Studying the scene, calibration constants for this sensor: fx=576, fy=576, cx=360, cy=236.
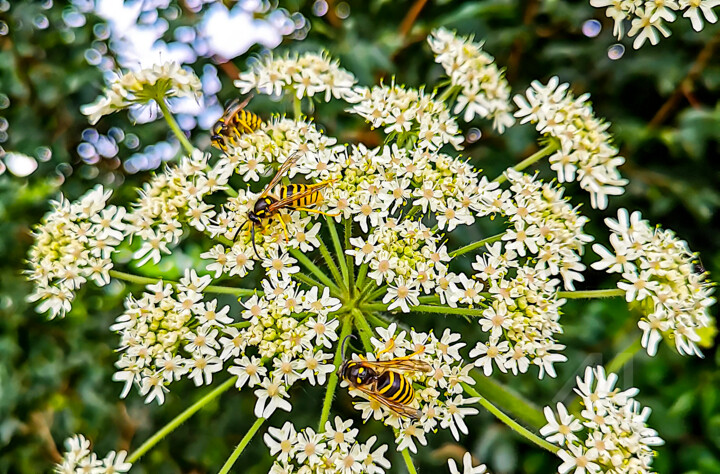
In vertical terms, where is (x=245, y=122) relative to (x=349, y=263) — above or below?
above

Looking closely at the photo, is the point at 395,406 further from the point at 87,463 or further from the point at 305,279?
the point at 87,463

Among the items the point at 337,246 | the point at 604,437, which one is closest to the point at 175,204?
the point at 337,246

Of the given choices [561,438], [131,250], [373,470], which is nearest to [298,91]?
[131,250]

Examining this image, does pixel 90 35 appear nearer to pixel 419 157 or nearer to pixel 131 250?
pixel 131 250

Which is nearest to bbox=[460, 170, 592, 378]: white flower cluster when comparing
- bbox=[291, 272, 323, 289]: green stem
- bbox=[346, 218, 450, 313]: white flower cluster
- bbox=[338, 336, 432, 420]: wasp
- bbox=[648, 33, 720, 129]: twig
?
bbox=[346, 218, 450, 313]: white flower cluster

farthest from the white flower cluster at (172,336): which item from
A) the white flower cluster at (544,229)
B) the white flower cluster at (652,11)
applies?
the white flower cluster at (652,11)

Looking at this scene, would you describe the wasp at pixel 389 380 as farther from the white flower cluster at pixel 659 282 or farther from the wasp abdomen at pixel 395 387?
the white flower cluster at pixel 659 282

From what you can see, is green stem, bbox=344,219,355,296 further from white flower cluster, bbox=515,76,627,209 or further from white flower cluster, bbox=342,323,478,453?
white flower cluster, bbox=515,76,627,209
